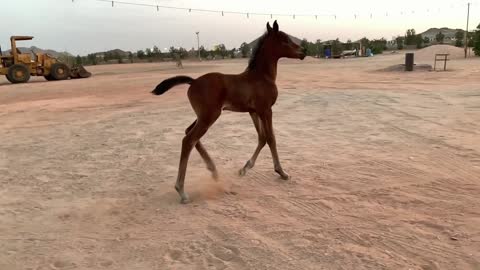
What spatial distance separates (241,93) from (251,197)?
1.28m

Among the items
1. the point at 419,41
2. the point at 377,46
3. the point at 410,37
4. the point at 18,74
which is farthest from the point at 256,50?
the point at 410,37

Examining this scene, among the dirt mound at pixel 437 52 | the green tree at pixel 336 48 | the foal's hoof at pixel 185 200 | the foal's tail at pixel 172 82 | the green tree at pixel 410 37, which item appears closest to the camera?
the foal's hoof at pixel 185 200

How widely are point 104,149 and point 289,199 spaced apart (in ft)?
13.6

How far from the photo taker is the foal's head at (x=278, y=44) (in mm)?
5719

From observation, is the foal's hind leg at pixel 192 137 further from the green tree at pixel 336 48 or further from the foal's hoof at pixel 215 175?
the green tree at pixel 336 48

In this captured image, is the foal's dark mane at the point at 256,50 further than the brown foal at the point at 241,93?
Yes

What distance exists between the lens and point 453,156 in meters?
6.36

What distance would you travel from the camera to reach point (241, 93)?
17.5 ft

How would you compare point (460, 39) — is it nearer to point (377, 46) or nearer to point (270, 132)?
point (377, 46)

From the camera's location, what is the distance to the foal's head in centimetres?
572

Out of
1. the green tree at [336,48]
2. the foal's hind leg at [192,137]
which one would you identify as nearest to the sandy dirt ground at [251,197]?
the foal's hind leg at [192,137]

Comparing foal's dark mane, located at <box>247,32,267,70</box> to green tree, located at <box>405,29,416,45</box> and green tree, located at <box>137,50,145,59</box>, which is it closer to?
green tree, located at <box>405,29,416,45</box>

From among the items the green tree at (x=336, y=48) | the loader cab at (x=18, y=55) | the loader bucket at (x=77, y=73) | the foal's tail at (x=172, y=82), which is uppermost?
the green tree at (x=336, y=48)

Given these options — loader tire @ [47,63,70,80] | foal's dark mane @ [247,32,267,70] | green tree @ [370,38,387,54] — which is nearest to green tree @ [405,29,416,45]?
green tree @ [370,38,387,54]
